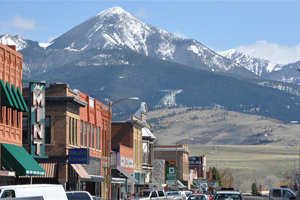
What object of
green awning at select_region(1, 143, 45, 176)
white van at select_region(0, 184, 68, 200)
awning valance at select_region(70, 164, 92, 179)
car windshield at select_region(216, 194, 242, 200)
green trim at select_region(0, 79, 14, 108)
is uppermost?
green trim at select_region(0, 79, 14, 108)

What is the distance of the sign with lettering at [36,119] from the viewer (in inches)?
1751

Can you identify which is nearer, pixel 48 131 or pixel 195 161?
pixel 48 131

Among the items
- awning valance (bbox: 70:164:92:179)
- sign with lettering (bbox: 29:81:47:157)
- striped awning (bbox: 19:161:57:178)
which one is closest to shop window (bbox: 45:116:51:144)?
striped awning (bbox: 19:161:57:178)

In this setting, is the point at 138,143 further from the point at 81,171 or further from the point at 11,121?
the point at 11,121

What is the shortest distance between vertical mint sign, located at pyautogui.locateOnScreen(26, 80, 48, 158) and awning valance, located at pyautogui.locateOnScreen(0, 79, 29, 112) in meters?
4.51

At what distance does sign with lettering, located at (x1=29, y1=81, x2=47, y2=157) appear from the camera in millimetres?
44469

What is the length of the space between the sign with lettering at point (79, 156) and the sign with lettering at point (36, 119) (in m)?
4.22

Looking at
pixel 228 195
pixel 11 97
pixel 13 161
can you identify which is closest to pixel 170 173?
pixel 13 161

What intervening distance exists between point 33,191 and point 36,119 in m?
22.9

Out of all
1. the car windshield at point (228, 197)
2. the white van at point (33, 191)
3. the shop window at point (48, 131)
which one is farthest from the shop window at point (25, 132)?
the white van at point (33, 191)

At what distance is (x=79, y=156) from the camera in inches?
1935

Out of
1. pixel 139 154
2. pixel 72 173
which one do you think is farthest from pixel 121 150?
pixel 72 173

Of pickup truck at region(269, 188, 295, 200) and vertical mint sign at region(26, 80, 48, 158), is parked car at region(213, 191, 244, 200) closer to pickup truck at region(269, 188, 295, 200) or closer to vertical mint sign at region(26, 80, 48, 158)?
pickup truck at region(269, 188, 295, 200)

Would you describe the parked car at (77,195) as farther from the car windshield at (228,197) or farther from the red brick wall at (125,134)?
the red brick wall at (125,134)
